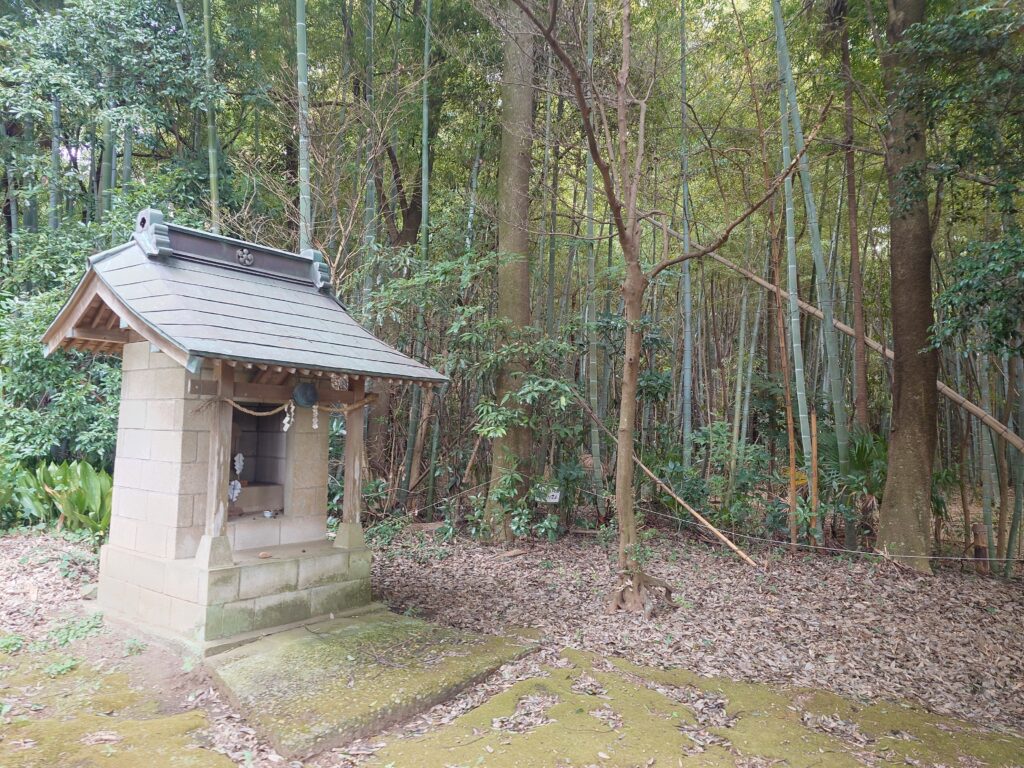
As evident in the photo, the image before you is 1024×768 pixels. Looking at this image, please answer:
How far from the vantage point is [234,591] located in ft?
11.0

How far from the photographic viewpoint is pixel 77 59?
6.40 metres

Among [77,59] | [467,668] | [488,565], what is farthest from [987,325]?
[77,59]

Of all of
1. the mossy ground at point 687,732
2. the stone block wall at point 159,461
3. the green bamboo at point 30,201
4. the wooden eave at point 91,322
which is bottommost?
the mossy ground at point 687,732

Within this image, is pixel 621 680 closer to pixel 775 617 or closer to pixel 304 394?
pixel 775 617

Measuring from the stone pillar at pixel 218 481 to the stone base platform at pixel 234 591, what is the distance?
78mm

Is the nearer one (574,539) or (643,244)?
(574,539)

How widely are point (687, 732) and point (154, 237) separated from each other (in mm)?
3924

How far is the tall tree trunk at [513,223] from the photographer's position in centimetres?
611

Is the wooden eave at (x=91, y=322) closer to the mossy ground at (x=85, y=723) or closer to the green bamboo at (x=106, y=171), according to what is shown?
the mossy ground at (x=85, y=723)

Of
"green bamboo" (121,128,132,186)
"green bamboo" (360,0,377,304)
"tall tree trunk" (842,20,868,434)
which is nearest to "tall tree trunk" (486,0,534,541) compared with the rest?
"green bamboo" (360,0,377,304)

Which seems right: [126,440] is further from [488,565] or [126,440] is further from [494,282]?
[494,282]

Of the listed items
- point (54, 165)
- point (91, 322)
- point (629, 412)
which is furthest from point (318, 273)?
point (54, 165)

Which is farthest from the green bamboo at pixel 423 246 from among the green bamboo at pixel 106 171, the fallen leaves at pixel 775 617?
the green bamboo at pixel 106 171

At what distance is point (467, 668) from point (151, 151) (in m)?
7.75
